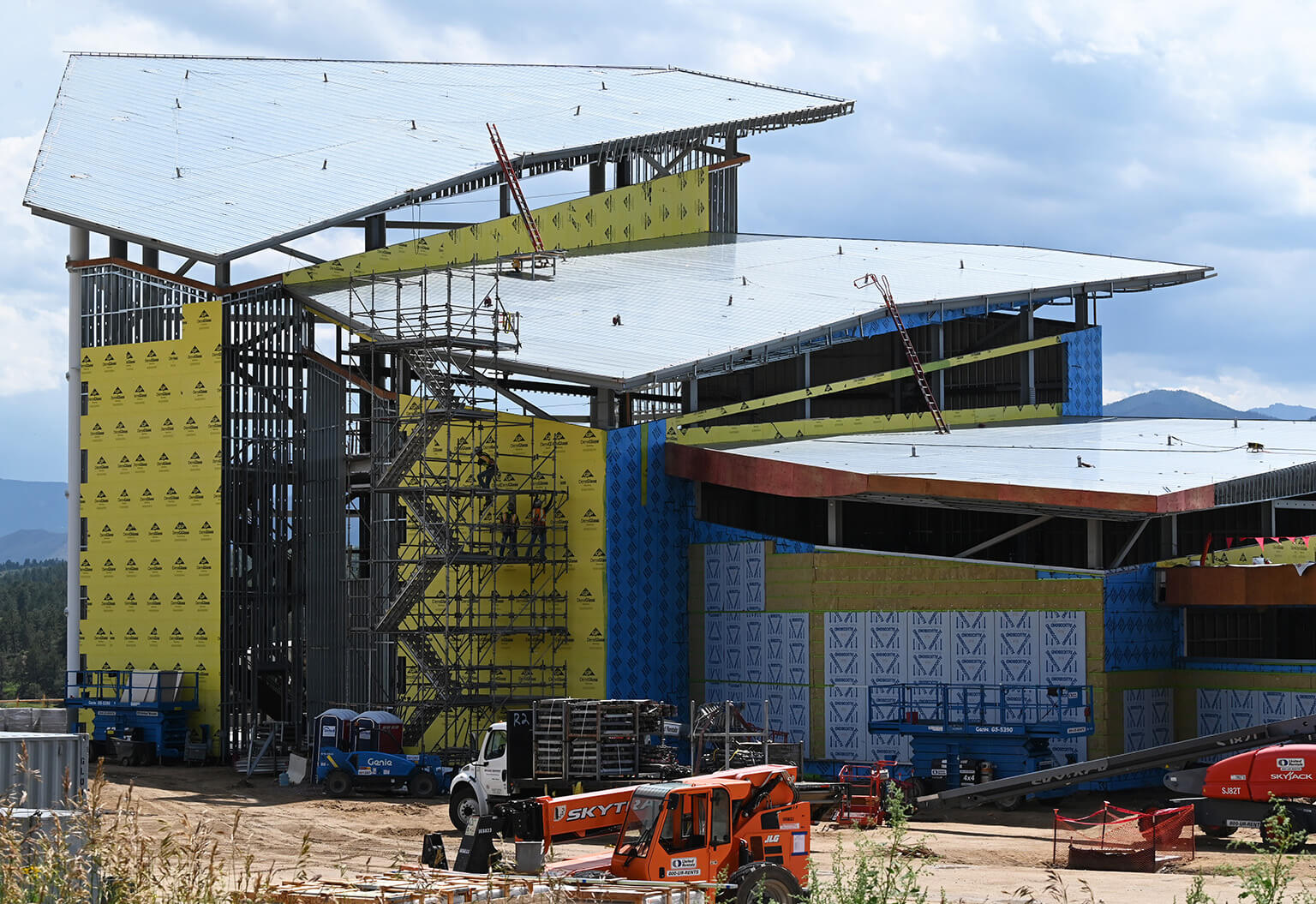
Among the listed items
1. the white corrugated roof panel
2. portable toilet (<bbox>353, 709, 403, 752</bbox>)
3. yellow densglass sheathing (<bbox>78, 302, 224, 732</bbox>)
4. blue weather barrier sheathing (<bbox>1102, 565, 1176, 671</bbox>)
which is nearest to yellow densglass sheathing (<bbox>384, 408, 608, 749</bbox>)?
portable toilet (<bbox>353, 709, 403, 752</bbox>)

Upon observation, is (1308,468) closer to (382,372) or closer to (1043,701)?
(1043,701)

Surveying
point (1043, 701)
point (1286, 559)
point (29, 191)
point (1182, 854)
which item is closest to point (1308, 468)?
point (1286, 559)

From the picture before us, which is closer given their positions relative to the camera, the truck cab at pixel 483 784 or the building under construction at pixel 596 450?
the truck cab at pixel 483 784

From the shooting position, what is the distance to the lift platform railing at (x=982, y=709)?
35594 millimetres

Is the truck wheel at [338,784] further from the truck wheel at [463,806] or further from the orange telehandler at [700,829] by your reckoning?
→ the orange telehandler at [700,829]

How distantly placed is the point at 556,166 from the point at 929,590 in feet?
82.1

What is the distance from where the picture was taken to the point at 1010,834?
102 feet

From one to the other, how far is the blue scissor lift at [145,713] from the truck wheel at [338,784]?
9.48 m

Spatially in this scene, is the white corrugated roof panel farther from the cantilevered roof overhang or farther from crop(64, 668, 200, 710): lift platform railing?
crop(64, 668, 200, 710): lift platform railing

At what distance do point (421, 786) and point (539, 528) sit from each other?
6.67m

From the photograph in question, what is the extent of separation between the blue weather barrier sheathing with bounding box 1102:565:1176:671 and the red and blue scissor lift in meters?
1.32

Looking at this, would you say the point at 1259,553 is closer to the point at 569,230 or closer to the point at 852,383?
the point at 852,383

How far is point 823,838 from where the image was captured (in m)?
31.3

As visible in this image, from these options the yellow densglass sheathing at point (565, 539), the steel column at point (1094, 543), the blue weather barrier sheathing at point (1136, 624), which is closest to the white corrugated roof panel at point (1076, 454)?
the steel column at point (1094, 543)
